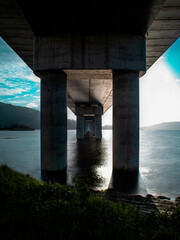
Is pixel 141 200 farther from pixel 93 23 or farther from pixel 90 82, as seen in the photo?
pixel 90 82

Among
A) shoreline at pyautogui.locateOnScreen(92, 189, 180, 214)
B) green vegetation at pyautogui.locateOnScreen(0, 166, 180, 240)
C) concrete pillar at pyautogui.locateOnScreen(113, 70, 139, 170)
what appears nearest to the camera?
green vegetation at pyautogui.locateOnScreen(0, 166, 180, 240)

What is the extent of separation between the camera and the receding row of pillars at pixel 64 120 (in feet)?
34.4

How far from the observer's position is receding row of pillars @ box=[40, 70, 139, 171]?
1049 centimetres

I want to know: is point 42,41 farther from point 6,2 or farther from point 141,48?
point 141,48

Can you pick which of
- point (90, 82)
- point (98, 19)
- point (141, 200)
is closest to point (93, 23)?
point (98, 19)

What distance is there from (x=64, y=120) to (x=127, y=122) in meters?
4.58

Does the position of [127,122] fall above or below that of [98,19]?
below

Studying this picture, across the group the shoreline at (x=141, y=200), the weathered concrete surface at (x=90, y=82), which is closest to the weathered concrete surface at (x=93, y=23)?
the weathered concrete surface at (x=90, y=82)

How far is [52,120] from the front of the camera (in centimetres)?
1046

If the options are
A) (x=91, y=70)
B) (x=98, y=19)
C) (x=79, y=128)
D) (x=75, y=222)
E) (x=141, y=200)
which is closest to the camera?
(x=75, y=222)

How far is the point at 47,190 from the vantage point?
15.3 feet

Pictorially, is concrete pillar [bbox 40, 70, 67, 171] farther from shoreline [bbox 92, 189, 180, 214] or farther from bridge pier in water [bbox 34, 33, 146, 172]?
shoreline [bbox 92, 189, 180, 214]

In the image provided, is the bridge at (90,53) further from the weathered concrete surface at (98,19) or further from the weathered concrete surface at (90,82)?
the weathered concrete surface at (90,82)

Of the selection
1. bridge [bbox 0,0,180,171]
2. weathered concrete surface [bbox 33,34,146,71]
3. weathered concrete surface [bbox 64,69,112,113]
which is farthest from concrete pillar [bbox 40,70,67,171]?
weathered concrete surface [bbox 64,69,112,113]
